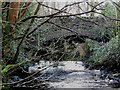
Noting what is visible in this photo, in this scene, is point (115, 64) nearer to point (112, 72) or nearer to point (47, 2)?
point (112, 72)

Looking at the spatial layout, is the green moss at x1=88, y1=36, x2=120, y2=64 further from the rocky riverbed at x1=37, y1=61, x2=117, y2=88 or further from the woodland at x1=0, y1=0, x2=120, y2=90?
the rocky riverbed at x1=37, y1=61, x2=117, y2=88

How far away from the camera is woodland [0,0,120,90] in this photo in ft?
5.25

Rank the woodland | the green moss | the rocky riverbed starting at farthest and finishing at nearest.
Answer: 1. the green moss
2. the rocky riverbed
3. the woodland

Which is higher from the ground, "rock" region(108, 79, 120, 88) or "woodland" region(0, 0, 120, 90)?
"woodland" region(0, 0, 120, 90)

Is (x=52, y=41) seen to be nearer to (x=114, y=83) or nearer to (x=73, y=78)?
(x=73, y=78)

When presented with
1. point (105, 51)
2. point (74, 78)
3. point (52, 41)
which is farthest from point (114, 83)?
point (52, 41)

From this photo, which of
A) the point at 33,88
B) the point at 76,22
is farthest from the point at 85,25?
the point at 33,88

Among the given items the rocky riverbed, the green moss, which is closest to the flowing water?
the rocky riverbed

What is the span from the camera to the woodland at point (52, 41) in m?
1.60

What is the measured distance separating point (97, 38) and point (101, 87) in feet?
2.05

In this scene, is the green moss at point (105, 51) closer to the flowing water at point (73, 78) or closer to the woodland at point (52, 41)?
the woodland at point (52, 41)

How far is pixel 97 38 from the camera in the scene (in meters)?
2.90

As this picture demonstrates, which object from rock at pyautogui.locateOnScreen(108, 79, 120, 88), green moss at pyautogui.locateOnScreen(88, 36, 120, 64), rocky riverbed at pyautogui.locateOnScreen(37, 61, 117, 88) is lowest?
rock at pyautogui.locateOnScreen(108, 79, 120, 88)

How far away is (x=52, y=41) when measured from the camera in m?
2.18
